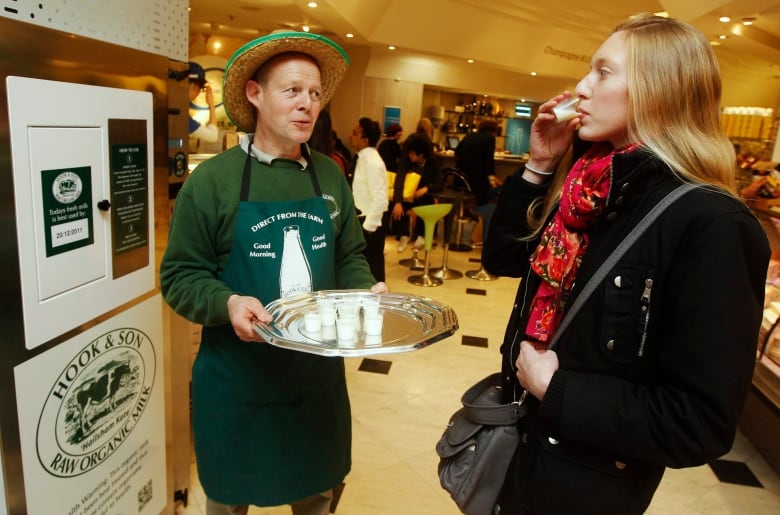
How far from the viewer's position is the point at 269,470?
1.62m

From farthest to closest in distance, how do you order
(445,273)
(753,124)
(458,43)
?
(458,43), (753,124), (445,273)

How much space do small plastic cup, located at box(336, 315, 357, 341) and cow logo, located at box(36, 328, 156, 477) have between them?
79 cm

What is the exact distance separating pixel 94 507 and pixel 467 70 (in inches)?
453

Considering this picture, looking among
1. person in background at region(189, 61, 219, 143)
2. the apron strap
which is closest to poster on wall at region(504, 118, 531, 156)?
person in background at region(189, 61, 219, 143)

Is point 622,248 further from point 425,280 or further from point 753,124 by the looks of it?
point 753,124

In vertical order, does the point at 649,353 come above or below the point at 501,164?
below

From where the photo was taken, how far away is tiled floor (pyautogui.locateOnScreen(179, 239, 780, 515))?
248cm

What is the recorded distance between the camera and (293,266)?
61.1 inches

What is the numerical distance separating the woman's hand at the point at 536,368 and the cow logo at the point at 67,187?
1.16 metres

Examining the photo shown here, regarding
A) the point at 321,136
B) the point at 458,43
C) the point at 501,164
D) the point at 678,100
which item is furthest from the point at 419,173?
the point at 678,100

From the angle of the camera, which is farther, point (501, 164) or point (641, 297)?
point (501, 164)

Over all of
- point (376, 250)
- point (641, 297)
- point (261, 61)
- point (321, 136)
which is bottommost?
point (376, 250)

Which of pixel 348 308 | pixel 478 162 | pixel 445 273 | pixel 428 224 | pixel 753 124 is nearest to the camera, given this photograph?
pixel 348 308

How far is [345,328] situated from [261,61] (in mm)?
791
